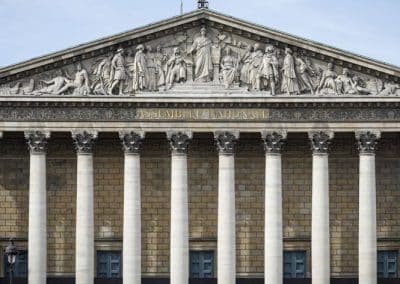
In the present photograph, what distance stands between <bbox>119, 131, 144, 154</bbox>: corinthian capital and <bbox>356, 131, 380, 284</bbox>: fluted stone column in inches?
330

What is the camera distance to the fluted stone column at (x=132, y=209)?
52.0 m

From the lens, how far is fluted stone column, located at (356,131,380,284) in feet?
172

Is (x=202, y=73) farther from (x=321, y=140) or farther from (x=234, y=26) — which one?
(x=321, y=140)

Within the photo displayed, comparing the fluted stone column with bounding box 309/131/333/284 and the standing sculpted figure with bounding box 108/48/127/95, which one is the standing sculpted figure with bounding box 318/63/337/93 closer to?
the fluted stone column with bounding box 309/131/333/284

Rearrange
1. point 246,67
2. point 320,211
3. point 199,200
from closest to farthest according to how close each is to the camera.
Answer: point 320,211, point 246,67, point 199,200

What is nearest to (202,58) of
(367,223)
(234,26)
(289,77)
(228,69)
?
(228,69)

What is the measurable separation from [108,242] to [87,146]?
4392 millimetres

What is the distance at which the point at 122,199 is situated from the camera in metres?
54.3

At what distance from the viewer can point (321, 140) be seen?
172 ft

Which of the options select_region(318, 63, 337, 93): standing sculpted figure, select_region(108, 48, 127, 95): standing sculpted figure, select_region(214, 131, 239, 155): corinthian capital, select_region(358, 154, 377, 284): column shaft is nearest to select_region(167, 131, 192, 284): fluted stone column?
select_region(214, 131, 239, 155): corinthian capital

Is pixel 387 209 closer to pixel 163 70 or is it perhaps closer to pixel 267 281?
pixel 267 281

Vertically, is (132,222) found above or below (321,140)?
below

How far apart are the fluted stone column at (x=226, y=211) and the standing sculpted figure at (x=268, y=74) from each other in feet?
7.18

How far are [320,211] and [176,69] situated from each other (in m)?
7.73
